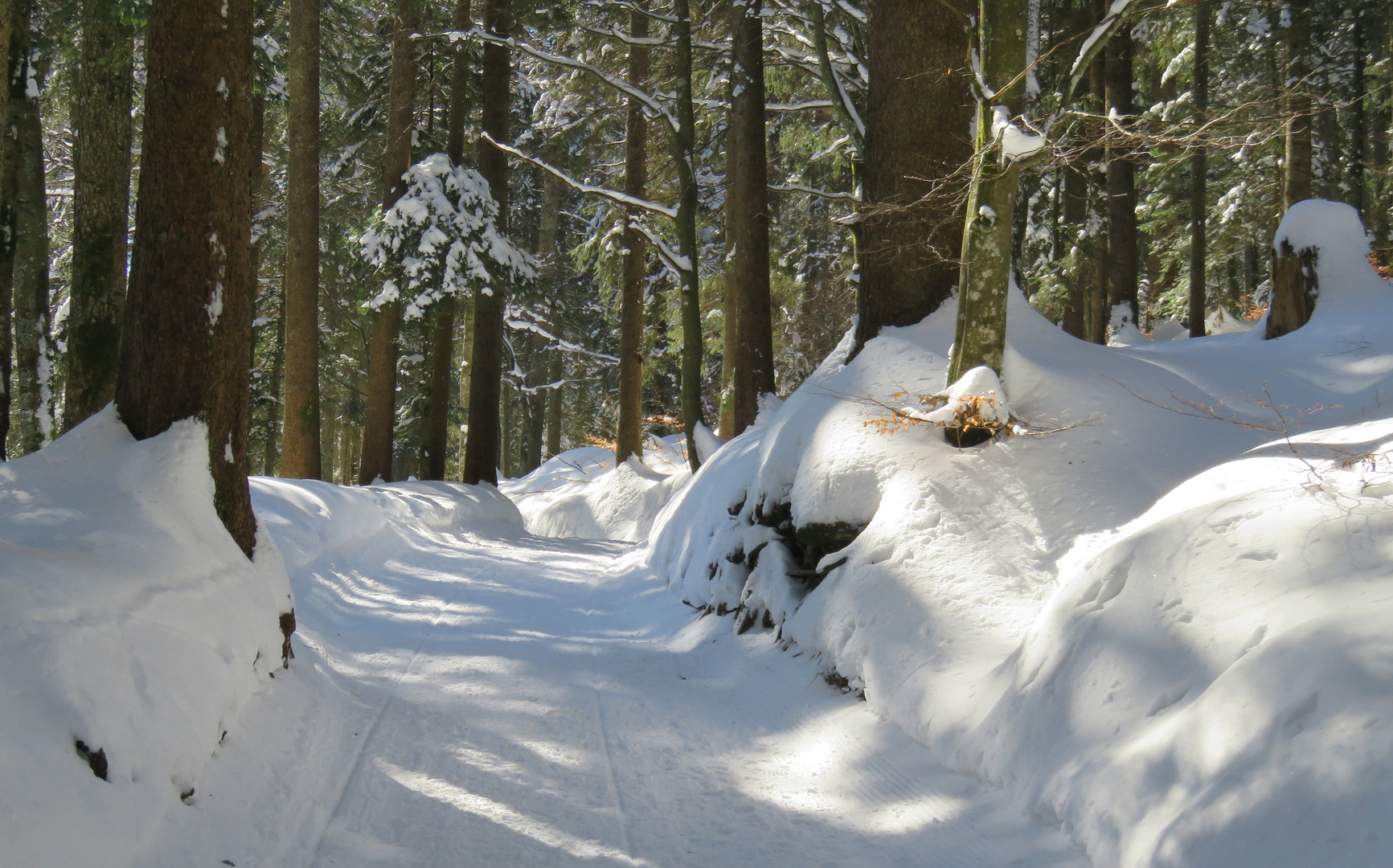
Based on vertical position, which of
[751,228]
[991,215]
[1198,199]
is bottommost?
[991,215]

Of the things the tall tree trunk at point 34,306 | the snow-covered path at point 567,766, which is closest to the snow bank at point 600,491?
the tall tree trunk at point 34,306

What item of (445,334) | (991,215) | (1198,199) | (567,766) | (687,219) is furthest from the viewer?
(1198,199)

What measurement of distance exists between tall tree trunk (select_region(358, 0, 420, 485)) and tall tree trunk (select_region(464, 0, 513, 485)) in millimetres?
1400

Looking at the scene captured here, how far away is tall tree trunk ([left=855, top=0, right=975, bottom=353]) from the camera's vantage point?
8.09 m

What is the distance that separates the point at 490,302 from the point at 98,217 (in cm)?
825

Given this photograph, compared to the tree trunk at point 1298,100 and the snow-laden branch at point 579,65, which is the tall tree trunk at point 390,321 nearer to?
the snow-laden branch at point 579,65

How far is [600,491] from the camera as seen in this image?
20.2m

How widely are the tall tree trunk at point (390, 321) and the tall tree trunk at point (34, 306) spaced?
253 inches

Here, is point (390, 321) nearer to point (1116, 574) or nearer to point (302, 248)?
point (302, 248)

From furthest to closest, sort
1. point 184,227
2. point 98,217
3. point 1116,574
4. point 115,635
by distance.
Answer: point 98,217
point 184,227
point 1116,574
point 115,635

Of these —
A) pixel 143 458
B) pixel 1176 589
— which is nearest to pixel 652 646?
pixel 143 458

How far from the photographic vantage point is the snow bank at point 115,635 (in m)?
2.65

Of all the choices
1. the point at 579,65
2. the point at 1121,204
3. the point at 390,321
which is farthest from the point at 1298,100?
the point at 390,321

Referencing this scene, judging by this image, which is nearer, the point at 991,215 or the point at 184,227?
the point at 184,227
